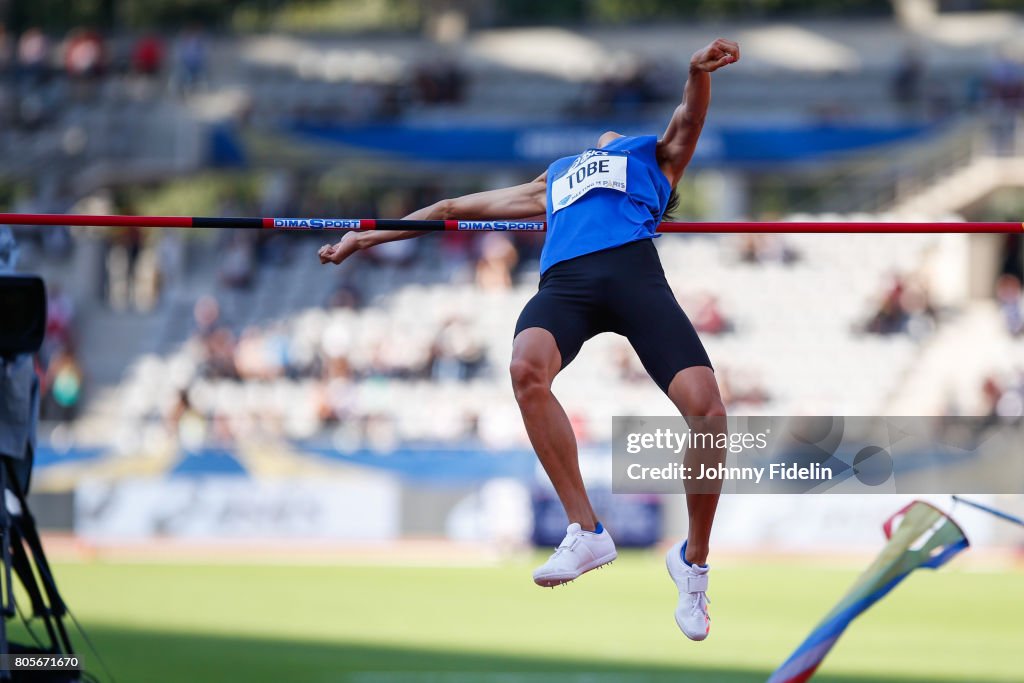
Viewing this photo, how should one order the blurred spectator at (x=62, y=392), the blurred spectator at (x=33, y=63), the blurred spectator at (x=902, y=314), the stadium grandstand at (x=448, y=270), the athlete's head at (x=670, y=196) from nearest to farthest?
the athlete's head at (x=670, y=196) → the stadium grandstand at (x=448, y=270) → the blurred spectator at (x=62, y=392) → the blurred spectator at (x=902, y=314) → the blurred spectator at (x=33, y=63)

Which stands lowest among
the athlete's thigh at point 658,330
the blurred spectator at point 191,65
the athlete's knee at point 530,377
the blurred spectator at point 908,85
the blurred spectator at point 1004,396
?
the blurred spectator at point 1004,396

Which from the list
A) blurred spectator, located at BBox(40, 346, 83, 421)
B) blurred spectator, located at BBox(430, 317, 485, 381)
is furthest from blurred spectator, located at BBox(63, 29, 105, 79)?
blurred spectator, located at BBox(430, 317, 485, 381)

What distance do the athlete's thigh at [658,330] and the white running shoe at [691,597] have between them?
2.65 ft

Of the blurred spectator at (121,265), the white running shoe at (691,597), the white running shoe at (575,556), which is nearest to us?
the white running shoe at (575,556)

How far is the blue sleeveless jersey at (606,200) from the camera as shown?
22.1ft

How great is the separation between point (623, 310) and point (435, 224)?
3.54 feet

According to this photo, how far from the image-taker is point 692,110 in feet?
21.7

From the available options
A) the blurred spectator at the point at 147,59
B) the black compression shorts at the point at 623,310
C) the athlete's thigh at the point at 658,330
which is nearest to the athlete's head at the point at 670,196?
the black compression shorts at the point at 623,310

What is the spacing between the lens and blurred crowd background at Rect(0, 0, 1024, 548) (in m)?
22.4

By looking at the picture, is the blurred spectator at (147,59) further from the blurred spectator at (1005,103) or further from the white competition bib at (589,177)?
the white competition bib at (589,177)

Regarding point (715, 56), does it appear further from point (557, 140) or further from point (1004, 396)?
point (557, 140)

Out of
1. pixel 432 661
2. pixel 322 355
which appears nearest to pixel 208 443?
pixel 322 355

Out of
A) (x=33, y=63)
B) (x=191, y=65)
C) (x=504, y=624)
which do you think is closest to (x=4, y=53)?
(x=33, y=63)

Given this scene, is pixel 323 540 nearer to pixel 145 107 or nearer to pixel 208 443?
pixel 208 443
